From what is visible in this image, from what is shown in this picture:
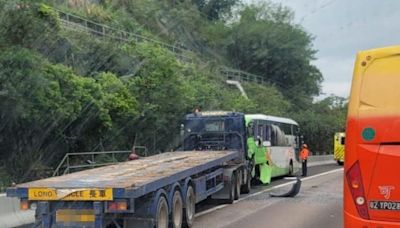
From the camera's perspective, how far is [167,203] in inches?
455

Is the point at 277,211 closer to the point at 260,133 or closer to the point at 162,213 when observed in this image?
the point at 162,213

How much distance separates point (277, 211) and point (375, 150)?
32.2ft

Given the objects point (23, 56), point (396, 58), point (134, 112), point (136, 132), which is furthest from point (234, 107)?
point (396, 58)

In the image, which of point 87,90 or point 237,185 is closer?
point 237,185

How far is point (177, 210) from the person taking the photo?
12.3 meters

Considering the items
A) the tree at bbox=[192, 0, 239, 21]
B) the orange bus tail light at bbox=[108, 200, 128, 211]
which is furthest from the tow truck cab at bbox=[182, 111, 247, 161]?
the tree at bbox=[192, 0, 239, 21]

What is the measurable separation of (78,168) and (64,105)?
93.8 inches

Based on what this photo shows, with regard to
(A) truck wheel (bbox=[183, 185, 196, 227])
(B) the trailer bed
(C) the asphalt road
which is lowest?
(C) the asphalt road

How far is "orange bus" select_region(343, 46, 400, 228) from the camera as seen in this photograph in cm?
632

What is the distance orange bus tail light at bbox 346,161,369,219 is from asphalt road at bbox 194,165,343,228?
270 inches

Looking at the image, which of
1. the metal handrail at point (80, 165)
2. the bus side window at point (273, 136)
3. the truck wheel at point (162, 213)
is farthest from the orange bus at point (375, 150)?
the bus side window at point (273, 136)

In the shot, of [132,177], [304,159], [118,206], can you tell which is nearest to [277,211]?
[132,177]

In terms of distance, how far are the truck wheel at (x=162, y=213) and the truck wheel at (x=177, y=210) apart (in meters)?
0.57

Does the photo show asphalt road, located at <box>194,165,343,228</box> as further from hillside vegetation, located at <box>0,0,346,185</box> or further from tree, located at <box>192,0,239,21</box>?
tree, located at <box>192,0,239,21</box>
